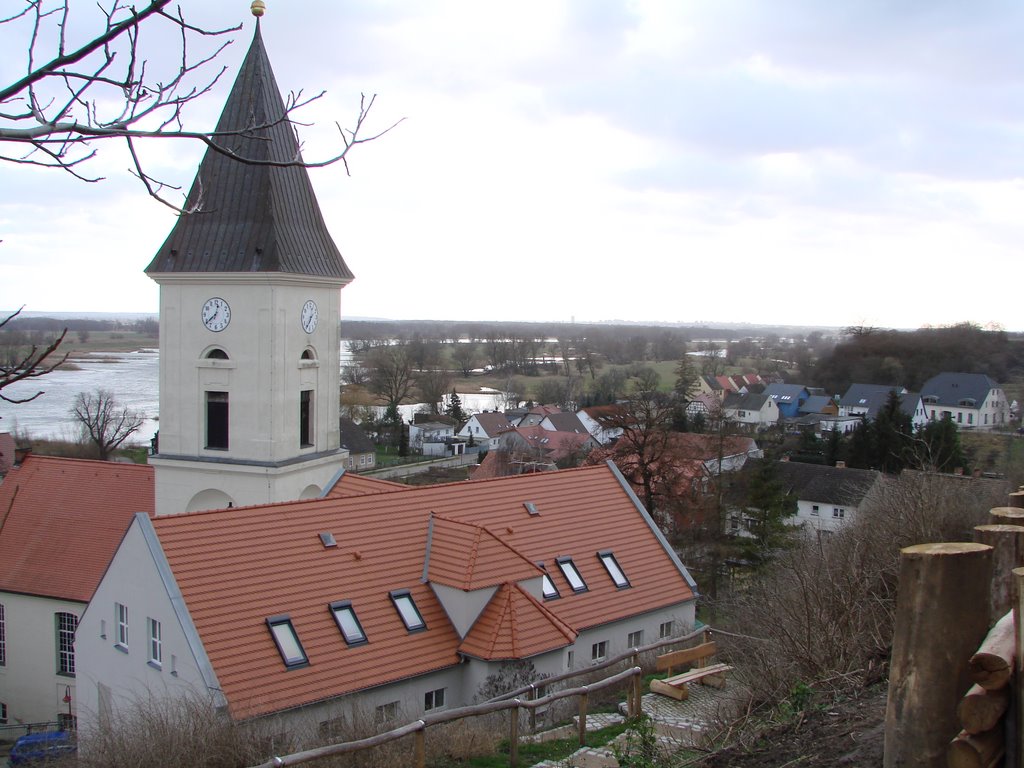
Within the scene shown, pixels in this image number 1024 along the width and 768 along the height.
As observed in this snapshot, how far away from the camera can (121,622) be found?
17109 millimetres

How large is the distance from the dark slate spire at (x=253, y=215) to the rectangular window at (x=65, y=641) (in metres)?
11.3

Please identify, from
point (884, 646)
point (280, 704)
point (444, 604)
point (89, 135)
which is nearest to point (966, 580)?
point (89, 135)

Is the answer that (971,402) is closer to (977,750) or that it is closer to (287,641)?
(287,641)

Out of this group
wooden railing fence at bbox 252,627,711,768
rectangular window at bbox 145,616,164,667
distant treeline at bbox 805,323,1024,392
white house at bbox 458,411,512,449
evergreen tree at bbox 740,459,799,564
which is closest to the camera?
wooden railing fence at bbox 252,627,711,768

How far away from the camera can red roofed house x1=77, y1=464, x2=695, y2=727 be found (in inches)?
599

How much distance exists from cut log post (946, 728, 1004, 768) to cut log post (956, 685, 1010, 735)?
46 millimetres

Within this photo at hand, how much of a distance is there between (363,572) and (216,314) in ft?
25.4

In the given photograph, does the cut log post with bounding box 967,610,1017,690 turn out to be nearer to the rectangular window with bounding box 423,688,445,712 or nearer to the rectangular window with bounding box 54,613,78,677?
the rectangular window with bounding box 423,688,445,712

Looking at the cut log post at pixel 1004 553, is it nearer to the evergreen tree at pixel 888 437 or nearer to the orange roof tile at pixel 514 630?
the orange roof tile at pixel 514 630

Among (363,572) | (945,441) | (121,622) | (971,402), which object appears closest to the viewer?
(121,622)

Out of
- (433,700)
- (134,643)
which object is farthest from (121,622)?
(433,700)

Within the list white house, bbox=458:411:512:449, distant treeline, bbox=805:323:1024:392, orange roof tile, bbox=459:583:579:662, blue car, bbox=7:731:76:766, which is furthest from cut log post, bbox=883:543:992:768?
distant treeline, bbox=805:323:1024:392

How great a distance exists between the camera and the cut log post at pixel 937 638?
552 centimetres

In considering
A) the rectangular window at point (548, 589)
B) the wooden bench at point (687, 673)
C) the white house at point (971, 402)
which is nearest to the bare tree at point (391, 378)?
the white house at point (971, 402)
